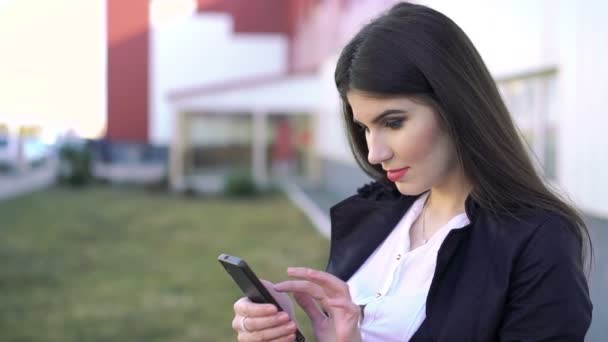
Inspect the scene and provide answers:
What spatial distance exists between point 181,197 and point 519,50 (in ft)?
41.1

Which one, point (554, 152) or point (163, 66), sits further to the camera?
point (163, 66)

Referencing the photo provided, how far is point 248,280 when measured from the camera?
1399 millimetres

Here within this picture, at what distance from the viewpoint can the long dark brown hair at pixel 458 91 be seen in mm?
1348

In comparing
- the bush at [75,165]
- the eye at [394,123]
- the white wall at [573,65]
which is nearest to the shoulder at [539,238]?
the eye at [394,123]

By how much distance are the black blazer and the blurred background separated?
300 mm

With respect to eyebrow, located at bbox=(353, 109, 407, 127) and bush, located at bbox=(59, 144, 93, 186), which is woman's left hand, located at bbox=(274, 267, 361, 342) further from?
bush, located at bbox=(59, 144, 93, 186)

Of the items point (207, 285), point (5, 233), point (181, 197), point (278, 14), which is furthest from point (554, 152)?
point (278, 14)

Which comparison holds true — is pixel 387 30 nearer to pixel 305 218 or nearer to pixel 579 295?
pixel 579 295

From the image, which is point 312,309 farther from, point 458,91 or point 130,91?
point 130,91

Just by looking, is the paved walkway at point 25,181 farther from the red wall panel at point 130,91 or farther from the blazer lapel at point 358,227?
the blazer lapel at point 358,227

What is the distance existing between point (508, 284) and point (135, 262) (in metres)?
7.67

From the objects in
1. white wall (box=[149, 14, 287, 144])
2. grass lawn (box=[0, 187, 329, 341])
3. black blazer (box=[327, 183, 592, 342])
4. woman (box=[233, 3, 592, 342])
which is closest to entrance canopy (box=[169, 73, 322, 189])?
white wall (box=[149, 14, 287, 144])

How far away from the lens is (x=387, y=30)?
1394 mm

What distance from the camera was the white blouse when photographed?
4.85 feet
